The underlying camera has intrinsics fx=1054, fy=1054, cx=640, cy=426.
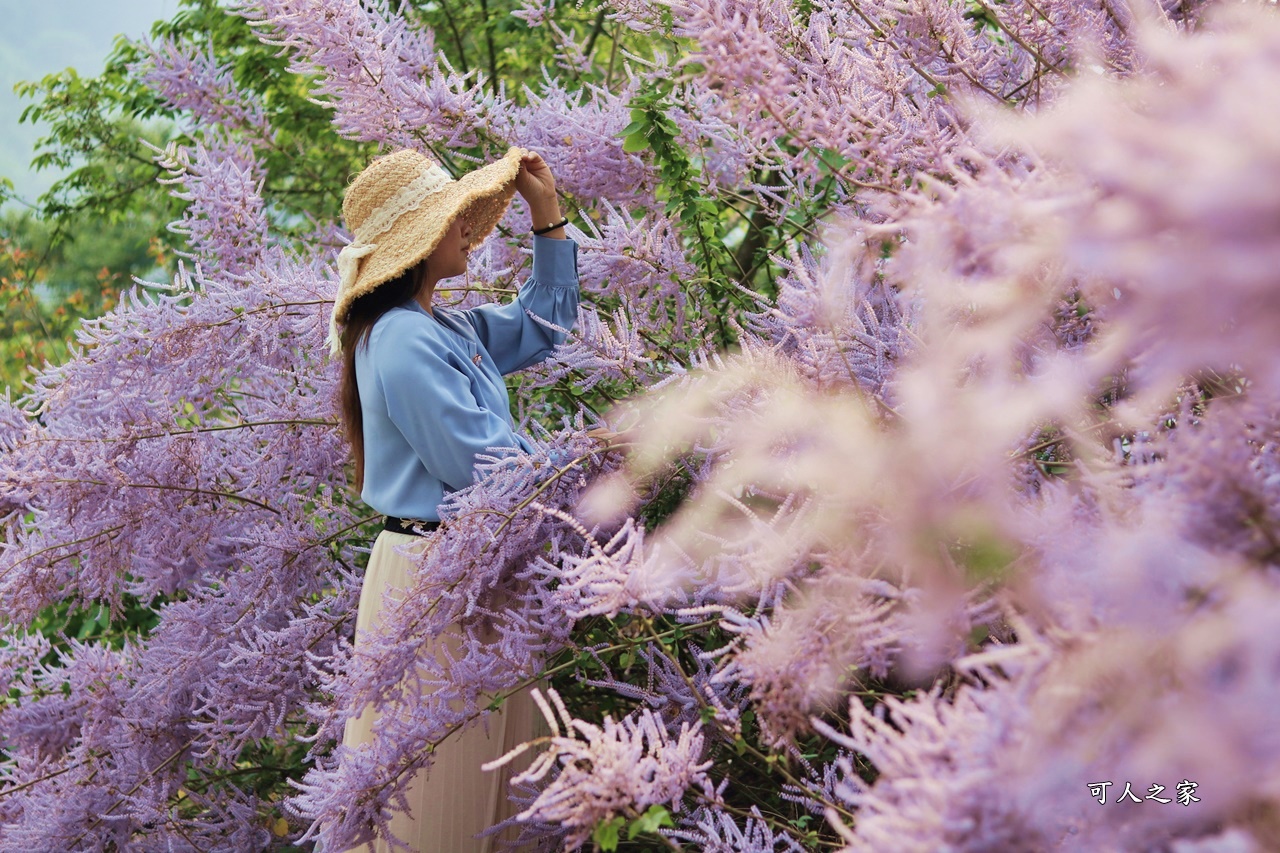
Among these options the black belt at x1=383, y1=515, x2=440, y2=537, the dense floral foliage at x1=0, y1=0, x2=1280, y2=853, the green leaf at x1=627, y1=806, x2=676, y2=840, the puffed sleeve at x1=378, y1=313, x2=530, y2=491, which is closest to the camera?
the dense floral foliage at x1=0, y1=0, x2=1280, y2=853

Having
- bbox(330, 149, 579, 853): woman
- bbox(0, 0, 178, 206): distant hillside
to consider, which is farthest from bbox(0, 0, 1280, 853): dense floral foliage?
bbox(0, 0, 178, 206): distant hillside

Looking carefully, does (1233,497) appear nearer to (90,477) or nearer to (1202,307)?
(1202,307)

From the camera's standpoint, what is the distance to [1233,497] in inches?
30.4

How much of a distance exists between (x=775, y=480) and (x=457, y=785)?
2.89ft

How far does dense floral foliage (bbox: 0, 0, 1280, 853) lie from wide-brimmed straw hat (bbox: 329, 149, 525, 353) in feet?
0.90

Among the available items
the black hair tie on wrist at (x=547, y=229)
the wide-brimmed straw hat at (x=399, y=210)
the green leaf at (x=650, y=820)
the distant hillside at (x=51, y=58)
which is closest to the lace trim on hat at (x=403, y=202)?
the wide-brimmed straw hat at (x=399, y=210)

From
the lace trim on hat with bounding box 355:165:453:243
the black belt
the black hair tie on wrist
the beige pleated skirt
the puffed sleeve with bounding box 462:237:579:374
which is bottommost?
the beige pleated skirt

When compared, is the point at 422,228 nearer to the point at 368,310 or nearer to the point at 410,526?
the point at 368,310

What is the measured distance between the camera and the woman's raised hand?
7.34 ft

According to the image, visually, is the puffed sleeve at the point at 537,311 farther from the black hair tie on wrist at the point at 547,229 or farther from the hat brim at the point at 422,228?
the hat brim at the point at 422,228

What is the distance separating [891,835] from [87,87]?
17.5 feet

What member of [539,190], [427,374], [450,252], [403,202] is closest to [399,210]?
[403,202]

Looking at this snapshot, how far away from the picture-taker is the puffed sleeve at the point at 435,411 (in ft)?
6.09

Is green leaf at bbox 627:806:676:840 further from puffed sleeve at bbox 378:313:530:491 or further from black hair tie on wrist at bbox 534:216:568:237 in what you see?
black hair tie on wrist at bbox 534:216:568:237
